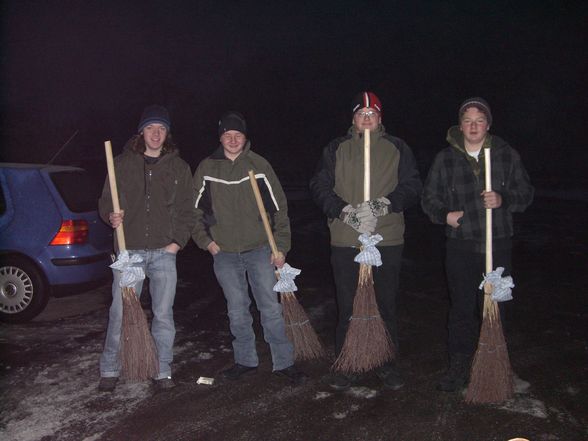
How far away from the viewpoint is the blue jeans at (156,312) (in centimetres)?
385

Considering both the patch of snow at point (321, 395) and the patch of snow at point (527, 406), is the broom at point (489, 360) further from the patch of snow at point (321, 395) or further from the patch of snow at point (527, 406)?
the patch of snow at point (321, 395)

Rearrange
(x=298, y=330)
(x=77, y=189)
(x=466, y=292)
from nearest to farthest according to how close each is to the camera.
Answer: (x=466, y=292)
(x=298, y=330)
(x=77, y=189)

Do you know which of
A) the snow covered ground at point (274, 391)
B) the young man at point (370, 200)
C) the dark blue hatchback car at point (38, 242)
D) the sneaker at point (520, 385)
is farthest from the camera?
the dark blue hatchback car at point (38, 242)

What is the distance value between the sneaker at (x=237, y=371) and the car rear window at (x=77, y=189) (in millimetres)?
2375

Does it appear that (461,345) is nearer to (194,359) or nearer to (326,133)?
(194,359)

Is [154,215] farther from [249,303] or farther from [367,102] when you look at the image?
[367,102]

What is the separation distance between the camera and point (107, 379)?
152 inches

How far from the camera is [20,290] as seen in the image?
5.26 m

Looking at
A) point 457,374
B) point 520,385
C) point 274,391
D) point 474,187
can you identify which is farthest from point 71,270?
point 520,385

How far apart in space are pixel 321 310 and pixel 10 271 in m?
3.16

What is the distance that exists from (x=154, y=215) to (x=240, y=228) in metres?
0.62

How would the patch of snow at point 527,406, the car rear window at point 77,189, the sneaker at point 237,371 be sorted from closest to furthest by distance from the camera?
the patch of snow at point 527,406 → the sneaker at point 237,371 → the car rear window at point 77,189

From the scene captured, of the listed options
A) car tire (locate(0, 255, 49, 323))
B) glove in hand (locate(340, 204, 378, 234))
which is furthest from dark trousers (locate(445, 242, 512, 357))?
car tire (locate(0, 255, 49, 323))

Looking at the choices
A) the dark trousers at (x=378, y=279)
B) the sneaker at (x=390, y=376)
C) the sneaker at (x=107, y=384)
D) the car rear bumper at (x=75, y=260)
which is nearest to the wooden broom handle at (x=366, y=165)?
the dark trousers at (x=378, y=279)
